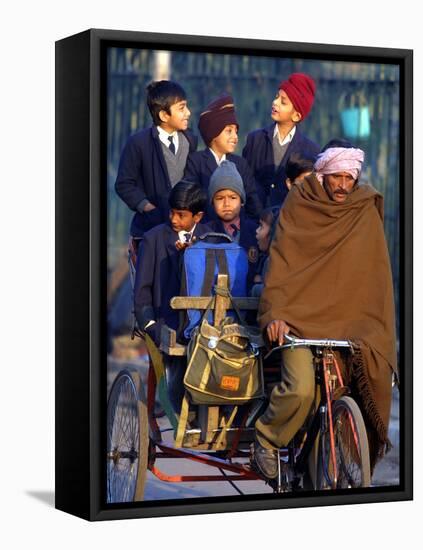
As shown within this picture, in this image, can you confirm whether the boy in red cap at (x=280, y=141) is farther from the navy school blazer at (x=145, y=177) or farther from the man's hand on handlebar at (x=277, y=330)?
the man's hand on handlebar at (x=277, y=330)

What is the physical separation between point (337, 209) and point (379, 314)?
702mm

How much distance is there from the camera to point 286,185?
12.6 meters

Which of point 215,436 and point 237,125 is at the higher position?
point 237,125

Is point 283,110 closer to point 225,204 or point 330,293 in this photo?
point 225,204

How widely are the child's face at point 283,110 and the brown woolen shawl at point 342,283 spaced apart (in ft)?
1.36

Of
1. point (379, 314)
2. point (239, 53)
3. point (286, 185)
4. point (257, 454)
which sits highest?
point (239, 53)

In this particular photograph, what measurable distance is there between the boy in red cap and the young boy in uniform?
18 cm

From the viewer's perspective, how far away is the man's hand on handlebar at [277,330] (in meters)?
12.2

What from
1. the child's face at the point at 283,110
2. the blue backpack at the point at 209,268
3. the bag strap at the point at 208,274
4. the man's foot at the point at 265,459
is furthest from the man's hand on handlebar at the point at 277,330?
the child's face at the point at 283,110

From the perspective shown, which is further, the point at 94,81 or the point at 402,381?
the point at 402,381

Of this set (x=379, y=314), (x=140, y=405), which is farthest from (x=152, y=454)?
(x=379, y=314)

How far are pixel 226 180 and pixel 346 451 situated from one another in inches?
70.3

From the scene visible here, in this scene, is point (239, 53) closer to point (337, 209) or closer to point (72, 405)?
point (337, 209)

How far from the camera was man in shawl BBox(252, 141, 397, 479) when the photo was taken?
12289 mm
